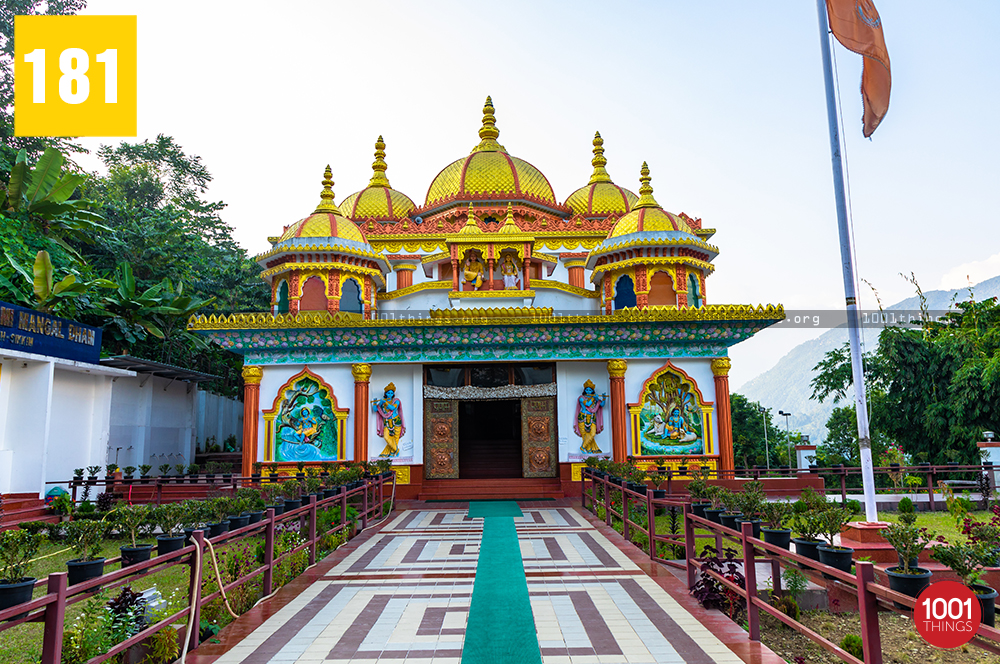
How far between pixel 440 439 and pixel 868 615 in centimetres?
1467

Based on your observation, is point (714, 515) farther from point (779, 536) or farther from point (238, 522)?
point (238, 522)

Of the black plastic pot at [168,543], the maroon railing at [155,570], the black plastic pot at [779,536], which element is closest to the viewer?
the maroon railing at [155,570]

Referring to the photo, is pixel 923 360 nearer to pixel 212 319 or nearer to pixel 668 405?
Result: pixel 668 405

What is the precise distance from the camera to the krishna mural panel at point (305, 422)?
17266mm

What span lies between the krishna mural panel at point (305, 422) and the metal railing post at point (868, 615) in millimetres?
14885

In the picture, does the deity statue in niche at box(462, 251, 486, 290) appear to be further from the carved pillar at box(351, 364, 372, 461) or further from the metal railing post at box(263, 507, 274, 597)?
the metal railing post at box(263, 507, 274, 597)

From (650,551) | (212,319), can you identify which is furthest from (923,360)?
(212,319)

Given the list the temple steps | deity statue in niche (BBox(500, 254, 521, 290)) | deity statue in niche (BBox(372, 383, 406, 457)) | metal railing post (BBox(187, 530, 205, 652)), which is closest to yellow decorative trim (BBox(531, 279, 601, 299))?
deity statue in niche (BBox(500, 254, 521, 290))

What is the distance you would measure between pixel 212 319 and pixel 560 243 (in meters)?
12.3

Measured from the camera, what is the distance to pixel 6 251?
56.3 ft

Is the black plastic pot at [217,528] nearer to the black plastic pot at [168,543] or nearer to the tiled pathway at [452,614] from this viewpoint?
the black plastic pot at [168,543]

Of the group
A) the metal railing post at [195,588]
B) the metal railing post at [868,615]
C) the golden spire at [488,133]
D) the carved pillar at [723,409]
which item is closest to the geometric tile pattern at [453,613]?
the metal railing post at [195,588]

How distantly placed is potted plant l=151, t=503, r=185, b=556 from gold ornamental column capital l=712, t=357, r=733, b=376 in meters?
14.0

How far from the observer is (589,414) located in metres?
17.7
